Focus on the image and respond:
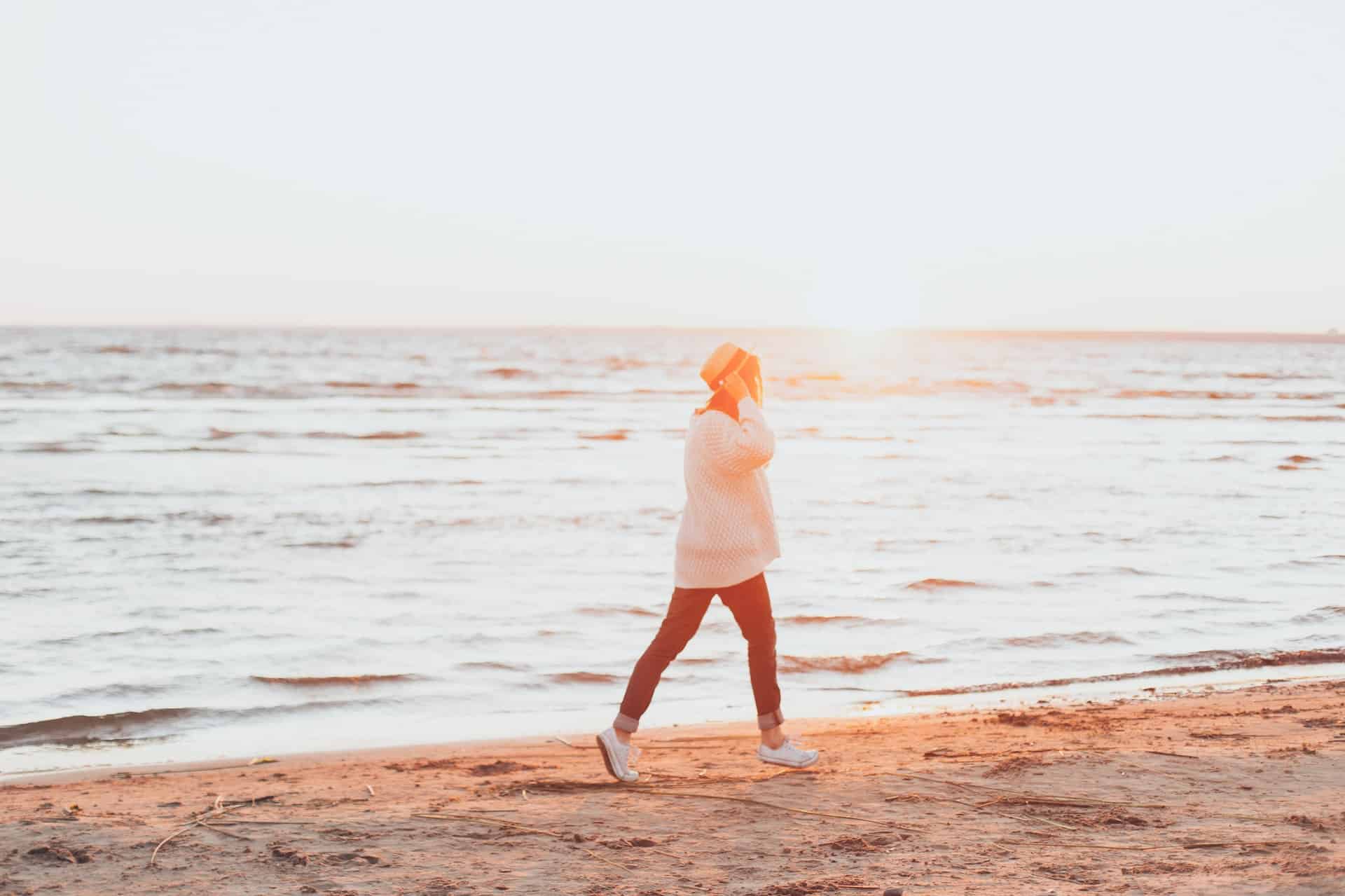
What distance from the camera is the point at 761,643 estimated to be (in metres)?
5.14

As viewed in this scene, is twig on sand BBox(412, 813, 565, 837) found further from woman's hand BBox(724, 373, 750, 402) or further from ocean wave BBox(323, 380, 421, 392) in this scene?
ocean wave BBox(323, 380, 421, 392)

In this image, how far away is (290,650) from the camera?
26.0ft

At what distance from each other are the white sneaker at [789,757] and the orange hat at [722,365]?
1.60m

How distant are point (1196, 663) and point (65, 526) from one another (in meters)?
11.2

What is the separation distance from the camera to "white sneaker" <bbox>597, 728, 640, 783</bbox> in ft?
16.6

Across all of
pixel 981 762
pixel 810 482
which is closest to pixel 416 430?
pixel 810 482

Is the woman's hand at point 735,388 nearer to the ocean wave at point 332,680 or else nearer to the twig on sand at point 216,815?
the twig on sand at point 216,815

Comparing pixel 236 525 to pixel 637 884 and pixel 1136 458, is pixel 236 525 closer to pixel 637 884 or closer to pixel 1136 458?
pixel 637 884

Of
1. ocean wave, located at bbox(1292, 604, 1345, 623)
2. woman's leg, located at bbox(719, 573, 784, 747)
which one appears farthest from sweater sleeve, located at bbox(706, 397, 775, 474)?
ocean wave, located at bbox(1292, 604, 1345, 623)

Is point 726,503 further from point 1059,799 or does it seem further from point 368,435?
point 368,435

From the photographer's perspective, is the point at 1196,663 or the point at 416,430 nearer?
the point at 1196,663

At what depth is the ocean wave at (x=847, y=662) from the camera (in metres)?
7.66

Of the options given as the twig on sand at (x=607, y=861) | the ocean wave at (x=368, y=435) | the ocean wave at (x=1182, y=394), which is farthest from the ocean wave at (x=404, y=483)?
the ocean wave at (x=1182, y=394)

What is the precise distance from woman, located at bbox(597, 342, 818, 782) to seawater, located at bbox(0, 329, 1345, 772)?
1.41 metres
